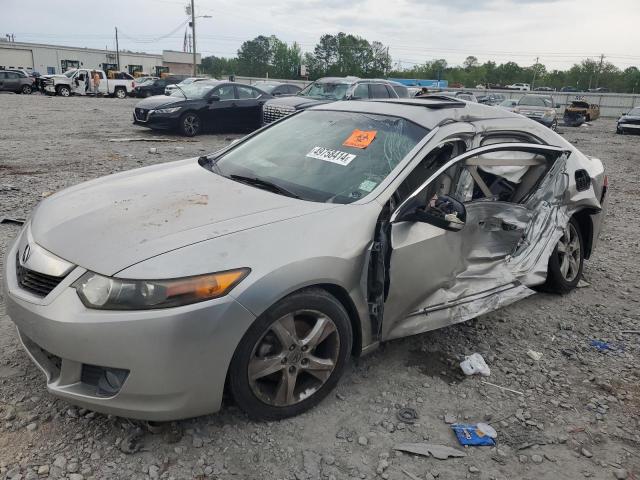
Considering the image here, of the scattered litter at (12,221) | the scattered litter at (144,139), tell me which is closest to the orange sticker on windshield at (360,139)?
the scattered litter at (12,221)

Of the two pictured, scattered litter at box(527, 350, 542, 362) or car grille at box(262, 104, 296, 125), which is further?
car grille at box(262, 104, 296, 125)

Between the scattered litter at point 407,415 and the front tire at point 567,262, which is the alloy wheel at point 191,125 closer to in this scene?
the front tire at point 567,262

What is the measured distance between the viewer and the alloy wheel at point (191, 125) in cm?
1349

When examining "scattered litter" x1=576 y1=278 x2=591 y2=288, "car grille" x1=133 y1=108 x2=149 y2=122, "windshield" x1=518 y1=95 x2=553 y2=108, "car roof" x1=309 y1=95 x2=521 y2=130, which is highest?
"windshield" x1=518 y1=95 x2=553 y2=108

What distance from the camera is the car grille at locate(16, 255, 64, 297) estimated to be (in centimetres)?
232

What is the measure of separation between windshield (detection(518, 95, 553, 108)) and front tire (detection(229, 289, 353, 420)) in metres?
24.0

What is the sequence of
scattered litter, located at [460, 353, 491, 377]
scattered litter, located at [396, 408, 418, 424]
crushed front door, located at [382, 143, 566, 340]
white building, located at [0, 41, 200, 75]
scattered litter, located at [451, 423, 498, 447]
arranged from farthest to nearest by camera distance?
white building, located at [0, 41, 200, 75]
scattered litter, located at [460, 353, 491, 377]
crushed front door, located at [382, 143, 566, 340]
scattered litter, located at [396, 408, 418, 424]
scattered litter, located at [451, 423, 498, 447]

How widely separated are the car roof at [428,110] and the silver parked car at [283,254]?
20 mm

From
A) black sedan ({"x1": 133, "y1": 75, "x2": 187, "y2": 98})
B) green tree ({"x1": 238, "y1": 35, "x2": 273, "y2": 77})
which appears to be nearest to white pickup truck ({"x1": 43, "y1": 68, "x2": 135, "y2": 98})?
black sedan ({"x1": 133, "y1": 75, "x2": 187, "y2": 98})

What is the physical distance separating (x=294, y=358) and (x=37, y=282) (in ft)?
4.20

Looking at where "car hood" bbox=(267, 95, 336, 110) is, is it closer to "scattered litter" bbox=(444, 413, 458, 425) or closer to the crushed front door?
the crushed front door

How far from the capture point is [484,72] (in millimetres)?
A: 108625

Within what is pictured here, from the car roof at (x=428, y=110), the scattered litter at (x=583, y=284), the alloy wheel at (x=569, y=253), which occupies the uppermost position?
the car roof at (x=428, y=110)

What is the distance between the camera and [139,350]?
2.13 meters
